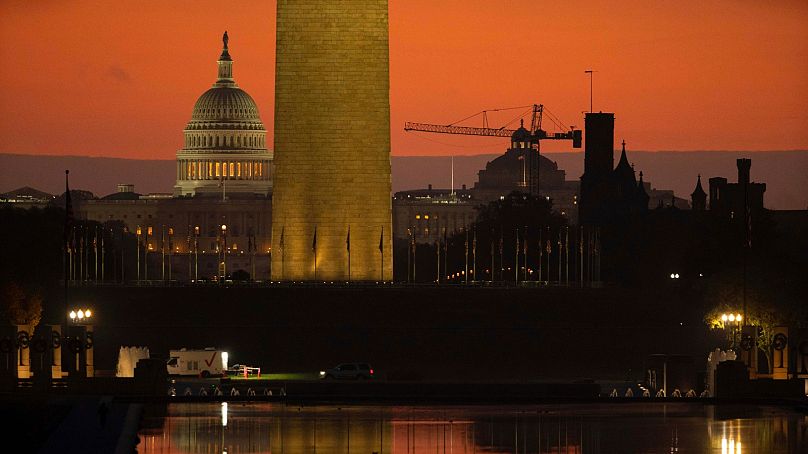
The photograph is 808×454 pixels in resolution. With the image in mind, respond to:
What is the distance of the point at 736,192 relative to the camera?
16250 cm

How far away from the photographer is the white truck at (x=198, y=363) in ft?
317

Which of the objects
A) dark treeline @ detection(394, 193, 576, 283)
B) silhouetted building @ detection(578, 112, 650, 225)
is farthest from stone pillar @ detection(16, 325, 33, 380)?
silhouetted building @ detection(578, 112, 650, 225)

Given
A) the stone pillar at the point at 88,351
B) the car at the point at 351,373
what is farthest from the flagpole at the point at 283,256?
the stone pillar at the point at 88,351

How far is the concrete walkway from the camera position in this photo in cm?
5712

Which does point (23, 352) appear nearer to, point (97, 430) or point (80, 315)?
point (80, 315)

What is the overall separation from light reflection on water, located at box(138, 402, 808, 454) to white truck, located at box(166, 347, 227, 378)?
23.2 metres

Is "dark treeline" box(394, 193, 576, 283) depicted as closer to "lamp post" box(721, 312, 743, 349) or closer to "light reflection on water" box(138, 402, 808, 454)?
"lamp post" box(721, 312, 743, 349)

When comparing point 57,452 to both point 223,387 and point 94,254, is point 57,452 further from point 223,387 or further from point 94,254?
point 94,254

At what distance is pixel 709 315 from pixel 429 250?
75294mm

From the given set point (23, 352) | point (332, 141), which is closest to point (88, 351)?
point (23, 352)

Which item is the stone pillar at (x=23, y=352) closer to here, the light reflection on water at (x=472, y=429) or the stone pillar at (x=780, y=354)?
the light reflection on water at (x=472, y=429)

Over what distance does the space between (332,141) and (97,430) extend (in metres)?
59.1

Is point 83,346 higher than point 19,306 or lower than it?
lower

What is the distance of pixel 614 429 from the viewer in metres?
63.7
